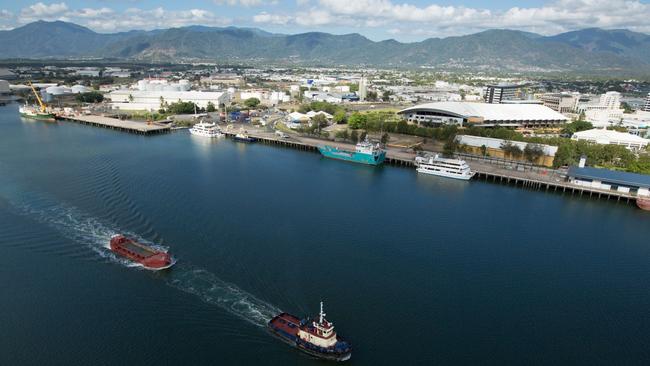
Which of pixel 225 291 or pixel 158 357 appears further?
pixel 225 291

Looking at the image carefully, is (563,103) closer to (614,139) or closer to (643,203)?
(614,139)

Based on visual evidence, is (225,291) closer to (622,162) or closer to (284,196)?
(284,196)

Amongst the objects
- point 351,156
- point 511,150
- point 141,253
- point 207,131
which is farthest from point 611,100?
point 141,253

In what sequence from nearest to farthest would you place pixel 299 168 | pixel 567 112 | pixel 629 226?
pixel 629 226
pixel 299 168
pixel 567 112

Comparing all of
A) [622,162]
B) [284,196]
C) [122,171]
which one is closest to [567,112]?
[622,162]

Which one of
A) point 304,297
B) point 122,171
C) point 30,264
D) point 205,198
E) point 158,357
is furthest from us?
point 122,171

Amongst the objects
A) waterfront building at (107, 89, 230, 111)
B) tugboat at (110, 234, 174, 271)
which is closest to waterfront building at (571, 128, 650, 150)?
tugboat at (110, 234, 174, 271)

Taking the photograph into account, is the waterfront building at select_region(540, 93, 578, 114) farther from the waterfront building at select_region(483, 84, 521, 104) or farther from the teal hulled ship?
the teal hulled ship

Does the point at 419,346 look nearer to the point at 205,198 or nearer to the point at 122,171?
the point at 205,198
